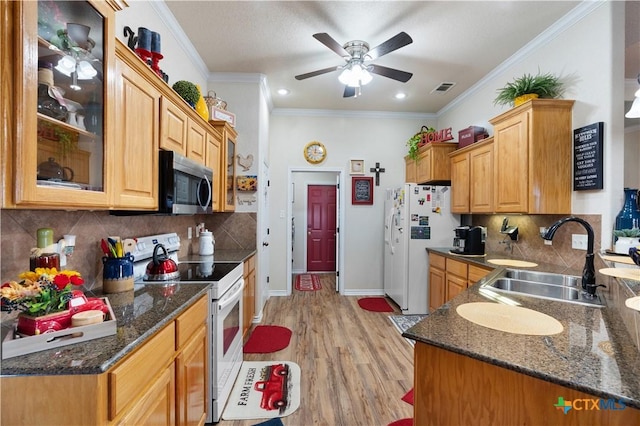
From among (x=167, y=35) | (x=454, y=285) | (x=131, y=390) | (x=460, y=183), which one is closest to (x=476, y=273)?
(x=454, y=285)

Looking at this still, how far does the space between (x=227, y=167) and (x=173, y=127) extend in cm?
117

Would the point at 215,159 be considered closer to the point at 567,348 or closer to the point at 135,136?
the point at 135,136

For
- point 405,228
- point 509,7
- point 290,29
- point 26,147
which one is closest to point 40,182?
point 26,147

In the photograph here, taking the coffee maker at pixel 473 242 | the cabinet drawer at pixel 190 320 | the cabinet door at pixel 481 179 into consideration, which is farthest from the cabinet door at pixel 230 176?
the cabinet door at pixel 481 179

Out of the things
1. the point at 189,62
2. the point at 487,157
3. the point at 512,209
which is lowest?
the point at 512,209

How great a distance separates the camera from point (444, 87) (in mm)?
3670

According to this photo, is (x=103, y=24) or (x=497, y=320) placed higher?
(x=103, y=24)

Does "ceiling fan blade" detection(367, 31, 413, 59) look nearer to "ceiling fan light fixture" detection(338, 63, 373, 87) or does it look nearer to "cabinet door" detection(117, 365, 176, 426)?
"ceiling fan light fixture" detection(338, 63, 373, 87)

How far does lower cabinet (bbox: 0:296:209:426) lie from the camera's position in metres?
0.80

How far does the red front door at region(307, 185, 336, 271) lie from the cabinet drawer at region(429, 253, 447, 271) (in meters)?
3.19

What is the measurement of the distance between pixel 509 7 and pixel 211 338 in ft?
10.5

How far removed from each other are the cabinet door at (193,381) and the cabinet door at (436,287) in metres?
2.60

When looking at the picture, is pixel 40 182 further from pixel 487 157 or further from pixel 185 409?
pixel 487 157

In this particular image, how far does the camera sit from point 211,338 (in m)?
1.76
